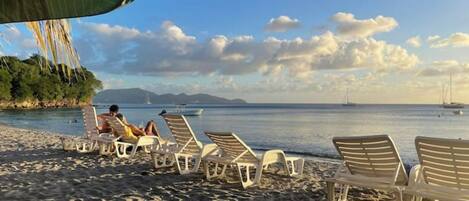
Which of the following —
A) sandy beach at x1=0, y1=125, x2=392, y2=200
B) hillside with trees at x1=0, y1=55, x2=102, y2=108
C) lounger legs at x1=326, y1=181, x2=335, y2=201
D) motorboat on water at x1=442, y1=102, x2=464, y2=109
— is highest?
hillside with trees at x1=0, y1=55, x2=102, y2=108

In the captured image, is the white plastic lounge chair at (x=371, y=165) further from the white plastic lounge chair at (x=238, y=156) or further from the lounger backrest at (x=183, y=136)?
the lounger backrest at (x=183, y=136)

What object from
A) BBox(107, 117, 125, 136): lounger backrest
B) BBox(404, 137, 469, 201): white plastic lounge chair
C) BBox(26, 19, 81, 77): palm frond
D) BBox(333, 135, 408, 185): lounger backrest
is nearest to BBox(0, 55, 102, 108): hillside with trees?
BBox(107, 117, 125, 136): lounger backrest

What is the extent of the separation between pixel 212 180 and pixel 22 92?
8335 centimetres

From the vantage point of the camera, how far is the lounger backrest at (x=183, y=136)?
699 cm

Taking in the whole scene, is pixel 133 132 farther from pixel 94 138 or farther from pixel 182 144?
pixel 182 144

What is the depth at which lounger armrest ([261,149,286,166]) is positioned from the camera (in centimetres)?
611

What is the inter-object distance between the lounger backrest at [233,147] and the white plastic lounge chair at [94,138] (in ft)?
10.2

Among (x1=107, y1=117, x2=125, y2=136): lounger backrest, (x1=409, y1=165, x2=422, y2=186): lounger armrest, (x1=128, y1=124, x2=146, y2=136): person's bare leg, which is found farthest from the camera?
(x1=128, y1=124, x2=146, y2=136): person's bare leg

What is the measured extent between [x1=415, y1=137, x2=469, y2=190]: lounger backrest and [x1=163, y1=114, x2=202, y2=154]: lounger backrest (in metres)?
3.63

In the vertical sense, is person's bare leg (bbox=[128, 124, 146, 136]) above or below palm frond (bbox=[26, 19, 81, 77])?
below

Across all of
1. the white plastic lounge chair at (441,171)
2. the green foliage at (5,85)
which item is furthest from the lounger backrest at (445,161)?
the green foliage at (5,85)

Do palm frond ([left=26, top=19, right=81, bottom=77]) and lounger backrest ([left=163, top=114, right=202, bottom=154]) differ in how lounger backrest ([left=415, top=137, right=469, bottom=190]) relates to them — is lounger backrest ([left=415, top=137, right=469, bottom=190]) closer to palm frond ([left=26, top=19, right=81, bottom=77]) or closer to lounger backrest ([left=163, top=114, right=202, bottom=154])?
palm frond ([left=26, top=19, right=81, bottom=77])

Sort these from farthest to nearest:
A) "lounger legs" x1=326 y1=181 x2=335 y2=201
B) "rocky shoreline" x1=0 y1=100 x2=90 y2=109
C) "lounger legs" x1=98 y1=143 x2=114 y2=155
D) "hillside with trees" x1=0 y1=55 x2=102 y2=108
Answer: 1. "rocky shoreline" x1=0 y1=100 x2=90 y2=109
2. "hillside with trees" x1=0 y1=55 x2=102 y2=108
3. "lounger legs" x1=98 y1=143 x2=114 y2=155
4. "lounger legs" x1=326 y1=181 x2=335 y2=201

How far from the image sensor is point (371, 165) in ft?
15.3
